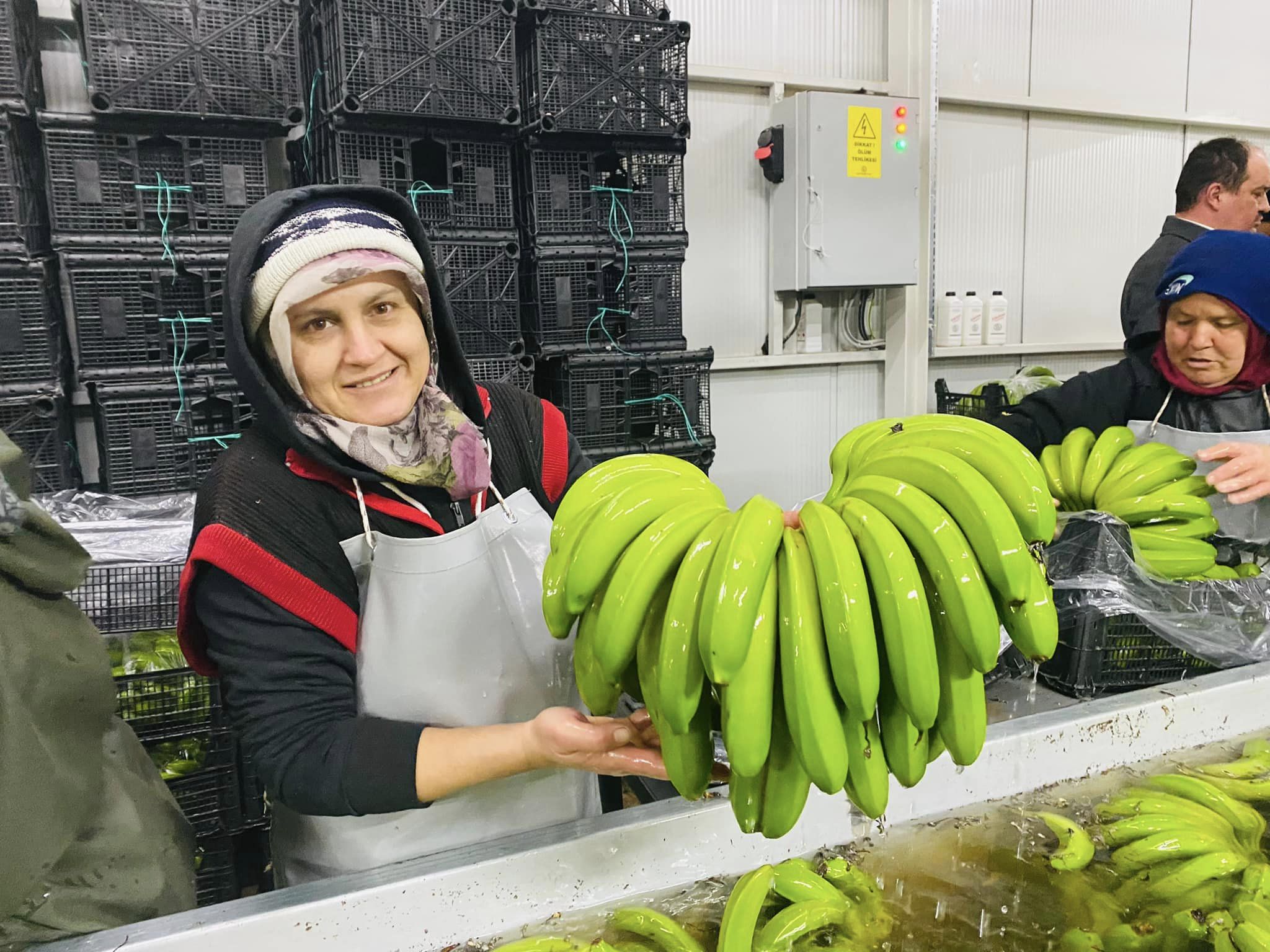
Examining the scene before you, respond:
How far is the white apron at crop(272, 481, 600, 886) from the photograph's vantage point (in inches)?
46.4

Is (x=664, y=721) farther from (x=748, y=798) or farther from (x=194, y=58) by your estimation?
(x=194, y=58)

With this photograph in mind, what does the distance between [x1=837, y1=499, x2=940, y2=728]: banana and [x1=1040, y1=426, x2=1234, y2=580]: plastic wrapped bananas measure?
3.88ft

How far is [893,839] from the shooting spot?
1144 mm

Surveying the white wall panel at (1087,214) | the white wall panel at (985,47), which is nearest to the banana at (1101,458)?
the white wall panel at (985,47)

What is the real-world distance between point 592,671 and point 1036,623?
0.42 metres

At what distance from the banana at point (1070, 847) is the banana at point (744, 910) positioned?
379 millimetres

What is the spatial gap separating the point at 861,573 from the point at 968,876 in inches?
23.4

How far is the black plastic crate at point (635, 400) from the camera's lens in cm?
314

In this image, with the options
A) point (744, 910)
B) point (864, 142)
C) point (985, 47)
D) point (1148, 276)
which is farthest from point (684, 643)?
point (985, 47)

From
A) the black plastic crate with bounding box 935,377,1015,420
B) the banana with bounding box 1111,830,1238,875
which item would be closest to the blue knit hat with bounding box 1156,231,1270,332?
the black plastic crate with bounding box 935,377,1015,420

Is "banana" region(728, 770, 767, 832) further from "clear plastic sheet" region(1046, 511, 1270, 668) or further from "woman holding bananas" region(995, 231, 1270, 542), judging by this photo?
"woman holding bananas" region(995, 231, 1270, 542)

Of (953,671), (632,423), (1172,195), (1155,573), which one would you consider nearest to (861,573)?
(953,671)

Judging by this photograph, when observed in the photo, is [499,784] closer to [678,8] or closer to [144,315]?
[144,315]

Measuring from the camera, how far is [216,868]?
2213 mm
